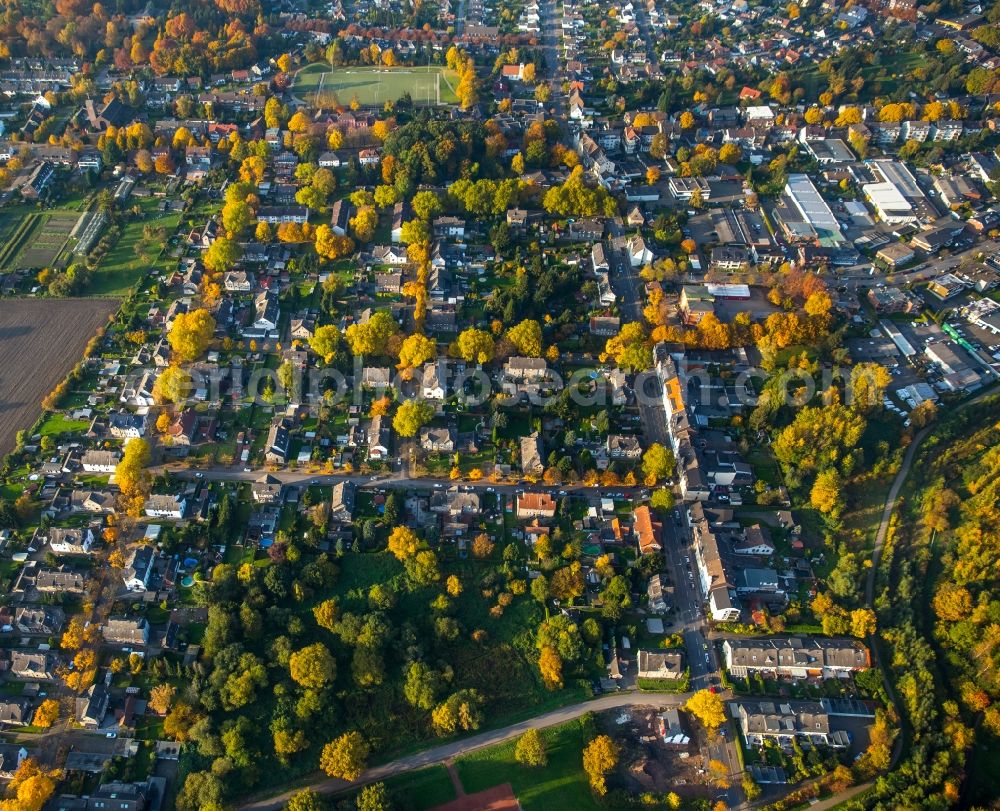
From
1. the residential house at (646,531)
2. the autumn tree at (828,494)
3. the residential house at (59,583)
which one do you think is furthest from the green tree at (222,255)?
the autumn tree at (828,494)

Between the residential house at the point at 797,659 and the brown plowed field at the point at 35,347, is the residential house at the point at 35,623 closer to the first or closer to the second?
the brown plowed field at the point at 35,347

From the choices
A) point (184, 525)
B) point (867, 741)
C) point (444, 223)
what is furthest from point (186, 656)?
point (444, 223)

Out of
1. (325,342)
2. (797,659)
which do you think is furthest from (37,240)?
(797,659)

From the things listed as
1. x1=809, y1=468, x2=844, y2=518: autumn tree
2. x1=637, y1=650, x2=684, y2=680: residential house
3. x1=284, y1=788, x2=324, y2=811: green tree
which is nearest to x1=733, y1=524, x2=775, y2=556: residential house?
x1=809, y1=468, x2=844, y2=518: autumn tree

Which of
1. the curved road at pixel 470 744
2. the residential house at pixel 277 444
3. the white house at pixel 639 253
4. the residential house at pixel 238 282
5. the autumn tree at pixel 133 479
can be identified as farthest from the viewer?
the white house at pixel 639 253

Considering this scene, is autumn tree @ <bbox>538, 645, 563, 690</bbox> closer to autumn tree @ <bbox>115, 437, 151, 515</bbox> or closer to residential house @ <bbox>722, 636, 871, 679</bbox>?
residential house @ <bbox>722, 636, 871, 679</bbox>

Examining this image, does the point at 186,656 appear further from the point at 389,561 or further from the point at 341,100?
the point at 341,100

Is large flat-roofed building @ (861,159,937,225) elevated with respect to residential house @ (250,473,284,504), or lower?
elevated
